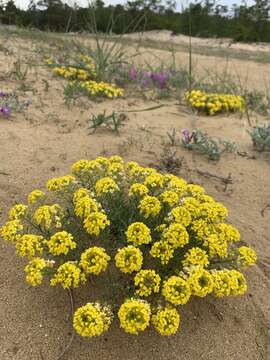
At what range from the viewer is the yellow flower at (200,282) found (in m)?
2.09

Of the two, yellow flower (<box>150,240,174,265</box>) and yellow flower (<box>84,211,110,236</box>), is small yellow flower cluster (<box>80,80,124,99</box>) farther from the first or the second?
yellow flower (<box>150,240,174,265</box>)

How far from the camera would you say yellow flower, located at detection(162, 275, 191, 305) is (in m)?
2.03

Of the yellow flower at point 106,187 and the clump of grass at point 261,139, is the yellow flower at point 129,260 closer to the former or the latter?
the yellow flower at point 106,187

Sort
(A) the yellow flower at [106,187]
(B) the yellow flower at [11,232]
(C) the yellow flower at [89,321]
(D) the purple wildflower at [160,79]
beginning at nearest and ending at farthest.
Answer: (C) the yellow flower at [89,321] → (B) the yellow flower at [11,232] → (A) the yellow flower at [106,187] → (D) the purple wildflower at [160,79]

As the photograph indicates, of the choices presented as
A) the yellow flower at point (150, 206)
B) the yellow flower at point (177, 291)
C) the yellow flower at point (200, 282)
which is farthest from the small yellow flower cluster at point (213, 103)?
the yellow flower at point (177, 291)

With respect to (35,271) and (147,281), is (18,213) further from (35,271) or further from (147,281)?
(147,281)

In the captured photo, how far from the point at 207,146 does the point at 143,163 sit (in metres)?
0.76

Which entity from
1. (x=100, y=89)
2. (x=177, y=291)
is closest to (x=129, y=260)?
(x=177, y=291)

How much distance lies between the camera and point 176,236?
2250mm

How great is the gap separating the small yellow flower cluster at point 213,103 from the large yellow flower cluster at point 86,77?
1.10 meters

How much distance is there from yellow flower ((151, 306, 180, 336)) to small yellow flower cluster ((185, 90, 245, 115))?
4154 millimetres

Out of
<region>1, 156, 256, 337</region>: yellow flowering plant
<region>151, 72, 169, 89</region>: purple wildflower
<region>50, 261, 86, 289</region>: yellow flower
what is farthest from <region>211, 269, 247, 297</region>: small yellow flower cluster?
<region>151, 72, 169, 89</region>: purple wildflower

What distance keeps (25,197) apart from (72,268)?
1198mm

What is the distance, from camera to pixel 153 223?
8.55 feet
